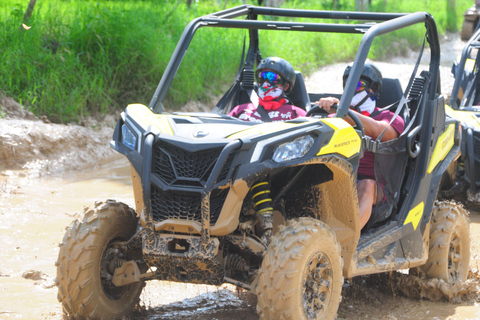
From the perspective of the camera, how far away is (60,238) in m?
5.43

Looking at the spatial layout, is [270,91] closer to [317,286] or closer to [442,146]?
[442,146]

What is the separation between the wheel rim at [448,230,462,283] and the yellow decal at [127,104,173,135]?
2.24m

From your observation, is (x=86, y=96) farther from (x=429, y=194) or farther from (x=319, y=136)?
(x=319, y=136)

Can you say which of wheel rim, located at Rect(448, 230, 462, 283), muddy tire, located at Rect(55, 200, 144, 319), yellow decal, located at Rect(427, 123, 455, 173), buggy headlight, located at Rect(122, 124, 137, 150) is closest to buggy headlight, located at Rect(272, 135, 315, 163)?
buggy headlight, located at Rect(122, 124, 137, 150)

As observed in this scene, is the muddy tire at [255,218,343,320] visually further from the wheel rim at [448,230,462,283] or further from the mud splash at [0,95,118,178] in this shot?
the mud splash at [0,95,118,178]

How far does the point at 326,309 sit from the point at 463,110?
16.0ft

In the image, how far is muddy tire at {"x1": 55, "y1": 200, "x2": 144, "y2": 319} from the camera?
339cm

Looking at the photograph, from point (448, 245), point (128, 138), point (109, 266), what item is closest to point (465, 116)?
point (448, 245)

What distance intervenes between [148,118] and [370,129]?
4.32ft

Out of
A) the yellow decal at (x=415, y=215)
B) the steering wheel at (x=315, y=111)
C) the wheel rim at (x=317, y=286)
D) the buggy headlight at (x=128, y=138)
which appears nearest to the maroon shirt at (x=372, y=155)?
the yellow decal at (x=415, y=215)

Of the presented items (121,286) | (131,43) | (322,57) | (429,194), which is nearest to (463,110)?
(429,194)

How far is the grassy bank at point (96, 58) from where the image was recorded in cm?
834

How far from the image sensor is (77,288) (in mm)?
3379

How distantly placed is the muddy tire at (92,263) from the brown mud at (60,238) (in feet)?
1.15
